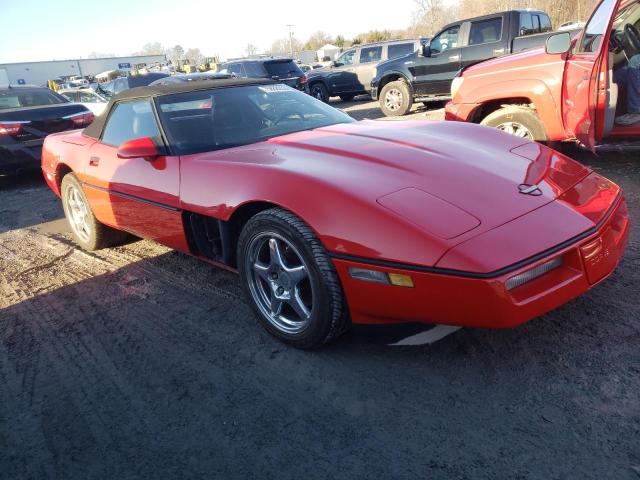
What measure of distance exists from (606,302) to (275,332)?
176cm

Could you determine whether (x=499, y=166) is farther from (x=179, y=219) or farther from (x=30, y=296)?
(x=30, y=296)

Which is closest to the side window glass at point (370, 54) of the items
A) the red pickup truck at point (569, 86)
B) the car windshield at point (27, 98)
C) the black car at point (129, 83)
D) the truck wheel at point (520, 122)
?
the black car at point (129, 83)

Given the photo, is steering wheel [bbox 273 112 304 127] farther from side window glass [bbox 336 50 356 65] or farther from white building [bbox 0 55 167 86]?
white building [bbox 0 55 167 86]

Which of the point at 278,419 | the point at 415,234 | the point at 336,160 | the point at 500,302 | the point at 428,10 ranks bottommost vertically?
the point at 278,419

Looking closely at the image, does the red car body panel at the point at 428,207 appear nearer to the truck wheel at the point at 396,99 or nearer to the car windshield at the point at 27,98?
the car windshield at the point at 27,98

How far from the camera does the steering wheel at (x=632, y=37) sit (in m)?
5.00

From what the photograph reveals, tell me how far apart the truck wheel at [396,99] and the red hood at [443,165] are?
309 inches

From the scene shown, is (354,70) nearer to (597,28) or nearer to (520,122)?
(520,122)

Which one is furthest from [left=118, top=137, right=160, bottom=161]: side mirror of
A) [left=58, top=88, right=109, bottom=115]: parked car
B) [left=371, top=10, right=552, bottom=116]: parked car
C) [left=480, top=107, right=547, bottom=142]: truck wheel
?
[left=58, top=88, right=109, bottom=115]: parked car

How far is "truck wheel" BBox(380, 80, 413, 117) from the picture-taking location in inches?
422

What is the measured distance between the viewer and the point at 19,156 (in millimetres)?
6879

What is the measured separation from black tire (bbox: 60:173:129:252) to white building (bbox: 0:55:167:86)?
6067 cm

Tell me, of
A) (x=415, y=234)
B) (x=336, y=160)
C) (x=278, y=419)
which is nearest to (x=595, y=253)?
(x=415, y=234)

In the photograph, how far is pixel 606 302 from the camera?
104 inches
